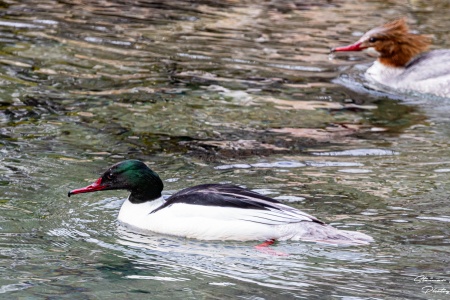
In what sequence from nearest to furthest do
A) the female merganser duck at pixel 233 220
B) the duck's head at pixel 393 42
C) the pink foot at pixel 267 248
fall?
the pink foot at pixel 267 248, the female merganser duck at pixel 233 220, the duck's head at pixel 393 42

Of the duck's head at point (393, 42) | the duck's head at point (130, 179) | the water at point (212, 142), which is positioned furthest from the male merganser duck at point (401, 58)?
the duck's head at point (130, 179)

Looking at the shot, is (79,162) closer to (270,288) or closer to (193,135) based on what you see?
(193,135)

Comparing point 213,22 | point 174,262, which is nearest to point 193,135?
point 174,262

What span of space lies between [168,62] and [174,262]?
7795 mm

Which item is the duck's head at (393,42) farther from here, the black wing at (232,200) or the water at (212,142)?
the black wing at (232,200)

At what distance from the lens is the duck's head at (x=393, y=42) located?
1486cm

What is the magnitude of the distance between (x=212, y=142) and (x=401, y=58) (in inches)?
203

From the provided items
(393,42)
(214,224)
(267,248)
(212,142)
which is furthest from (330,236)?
(393,42)

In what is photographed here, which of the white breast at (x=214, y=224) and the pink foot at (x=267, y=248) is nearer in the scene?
the pink foot at (x=267, y=248)

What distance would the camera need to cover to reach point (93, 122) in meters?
11.7

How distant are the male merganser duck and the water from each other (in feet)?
1.41

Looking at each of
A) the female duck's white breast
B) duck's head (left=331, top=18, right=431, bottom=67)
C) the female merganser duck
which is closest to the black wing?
the female merganser duck

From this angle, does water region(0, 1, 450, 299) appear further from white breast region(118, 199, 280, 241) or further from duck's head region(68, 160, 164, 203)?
duck's head region(68, 160, 164, 203)

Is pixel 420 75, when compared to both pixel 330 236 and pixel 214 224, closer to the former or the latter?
pixel 330 236
